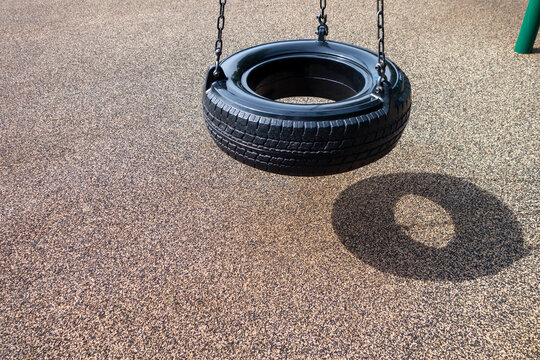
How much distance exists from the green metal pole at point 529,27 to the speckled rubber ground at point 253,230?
116 mm

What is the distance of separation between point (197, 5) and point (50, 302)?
527 centimetres

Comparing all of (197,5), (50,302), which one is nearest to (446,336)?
(50,302)

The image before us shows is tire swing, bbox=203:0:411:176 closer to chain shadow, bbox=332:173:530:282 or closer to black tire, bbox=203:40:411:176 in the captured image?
black tire, bbox=203:40:411:176

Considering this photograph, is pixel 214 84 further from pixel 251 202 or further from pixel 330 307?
pixel 330 307

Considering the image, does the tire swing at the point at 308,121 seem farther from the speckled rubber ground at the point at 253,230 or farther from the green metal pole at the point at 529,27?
the green metal pole at the point at 529,27

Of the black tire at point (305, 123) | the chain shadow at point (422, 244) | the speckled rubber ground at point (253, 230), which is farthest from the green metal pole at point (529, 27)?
the black tire at point (305, 123)

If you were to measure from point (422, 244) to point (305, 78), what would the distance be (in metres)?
1.17

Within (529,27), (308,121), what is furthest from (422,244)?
(529,27)

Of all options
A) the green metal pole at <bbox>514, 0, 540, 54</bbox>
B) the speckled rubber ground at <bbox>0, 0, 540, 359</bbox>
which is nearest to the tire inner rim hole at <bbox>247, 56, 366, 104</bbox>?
the speckled rubber ground at <bbox>0, 0, 540, 359</bbox>

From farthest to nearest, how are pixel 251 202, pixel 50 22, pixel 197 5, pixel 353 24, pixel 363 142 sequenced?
pixel 197 5 < pixel 50 22 < pixel 353 24 < pixel 251 202 < pixel 363 142

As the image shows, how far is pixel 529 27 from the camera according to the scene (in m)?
4.71

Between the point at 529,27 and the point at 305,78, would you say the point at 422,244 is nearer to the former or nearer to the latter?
the point at 305,78

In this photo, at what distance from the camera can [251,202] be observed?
3.02 metres

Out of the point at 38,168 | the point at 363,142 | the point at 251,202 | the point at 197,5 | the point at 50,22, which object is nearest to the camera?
the point at 363,142
